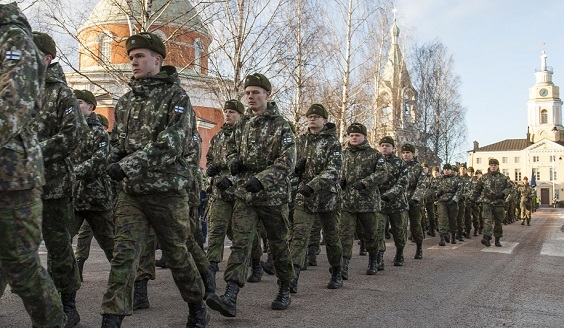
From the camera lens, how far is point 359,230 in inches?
364

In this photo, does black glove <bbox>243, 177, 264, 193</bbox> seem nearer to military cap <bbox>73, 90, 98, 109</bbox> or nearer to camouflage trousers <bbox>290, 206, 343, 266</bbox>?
camouflage trousers <bbox>290, 206, 343, 266</bbox>

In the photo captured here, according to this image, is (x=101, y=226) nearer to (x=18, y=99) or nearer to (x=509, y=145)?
(x=18, y=99)

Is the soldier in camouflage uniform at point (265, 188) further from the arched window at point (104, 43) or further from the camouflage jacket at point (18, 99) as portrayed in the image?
the arched window at point (104, 43)

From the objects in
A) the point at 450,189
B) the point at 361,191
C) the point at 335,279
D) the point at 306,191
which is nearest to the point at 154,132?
the point at 306,191

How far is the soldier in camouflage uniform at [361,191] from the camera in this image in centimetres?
838

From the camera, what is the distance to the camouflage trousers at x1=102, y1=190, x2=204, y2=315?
429 centimetres

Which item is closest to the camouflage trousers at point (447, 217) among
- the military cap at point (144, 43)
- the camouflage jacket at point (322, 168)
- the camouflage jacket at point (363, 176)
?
the camouflage jacket at point (363, 176)

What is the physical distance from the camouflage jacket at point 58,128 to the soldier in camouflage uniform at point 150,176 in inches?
16.0

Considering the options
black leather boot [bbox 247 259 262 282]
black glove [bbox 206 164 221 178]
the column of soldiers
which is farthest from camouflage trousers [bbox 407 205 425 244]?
black glove [bbox 206 164 221 178]

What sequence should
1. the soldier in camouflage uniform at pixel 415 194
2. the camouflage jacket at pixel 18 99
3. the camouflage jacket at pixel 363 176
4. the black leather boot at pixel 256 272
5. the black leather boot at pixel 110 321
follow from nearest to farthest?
1. the camouflage jacket at pixel 18 99
2. the black leather boot at pixel 110 321
3. the black leather boot at pixel 256 272
4. the camouflage jacket at pixel 363 176
5. the soldier in camouflage uniform at pixel 415 194

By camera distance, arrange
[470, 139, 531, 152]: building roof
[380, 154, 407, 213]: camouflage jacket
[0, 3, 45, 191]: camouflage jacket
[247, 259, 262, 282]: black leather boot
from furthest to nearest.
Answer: [470, 139, 531, 152]: building roof, [380, 154, 407, 213]: camouflage jacket, [247, 259, 262, 282]: black leather boot, [0, 3, 45, 191]: camouflage jacket

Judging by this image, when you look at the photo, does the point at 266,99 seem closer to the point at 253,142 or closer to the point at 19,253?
the point at 253,142

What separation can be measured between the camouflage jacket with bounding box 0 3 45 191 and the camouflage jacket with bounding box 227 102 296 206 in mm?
2467

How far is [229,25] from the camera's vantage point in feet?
55.2
